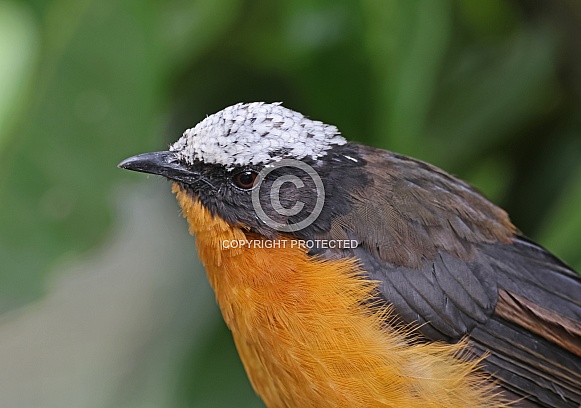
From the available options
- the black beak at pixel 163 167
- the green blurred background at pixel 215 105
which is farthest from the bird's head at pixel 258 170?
the green blurred background at pixel 215 105

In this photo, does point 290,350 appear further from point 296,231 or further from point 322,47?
point 322,47

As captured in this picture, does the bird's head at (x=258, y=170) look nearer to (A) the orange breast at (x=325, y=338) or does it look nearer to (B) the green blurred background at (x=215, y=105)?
(A) the orange breast at (x=325, y=338)

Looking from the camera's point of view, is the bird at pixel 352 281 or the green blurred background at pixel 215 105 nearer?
the bird at pixel 352 281

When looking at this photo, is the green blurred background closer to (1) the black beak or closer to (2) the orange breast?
(1) the black beak

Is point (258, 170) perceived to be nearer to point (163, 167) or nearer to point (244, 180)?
point (244, 180)

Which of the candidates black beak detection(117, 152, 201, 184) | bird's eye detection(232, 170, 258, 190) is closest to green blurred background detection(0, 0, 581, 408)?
black beak detection(117, 152, 201, 184)

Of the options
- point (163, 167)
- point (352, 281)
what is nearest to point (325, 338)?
point (352, 281)

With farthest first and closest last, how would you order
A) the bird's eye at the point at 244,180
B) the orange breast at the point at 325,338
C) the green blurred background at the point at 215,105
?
the green blurred background at the point at 215,105, the bird's eye at the point at 244,180, the orange breast at the point at 325,338

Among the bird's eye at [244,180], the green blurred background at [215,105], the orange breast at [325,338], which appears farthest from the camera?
the green blurred background at [215,105]
